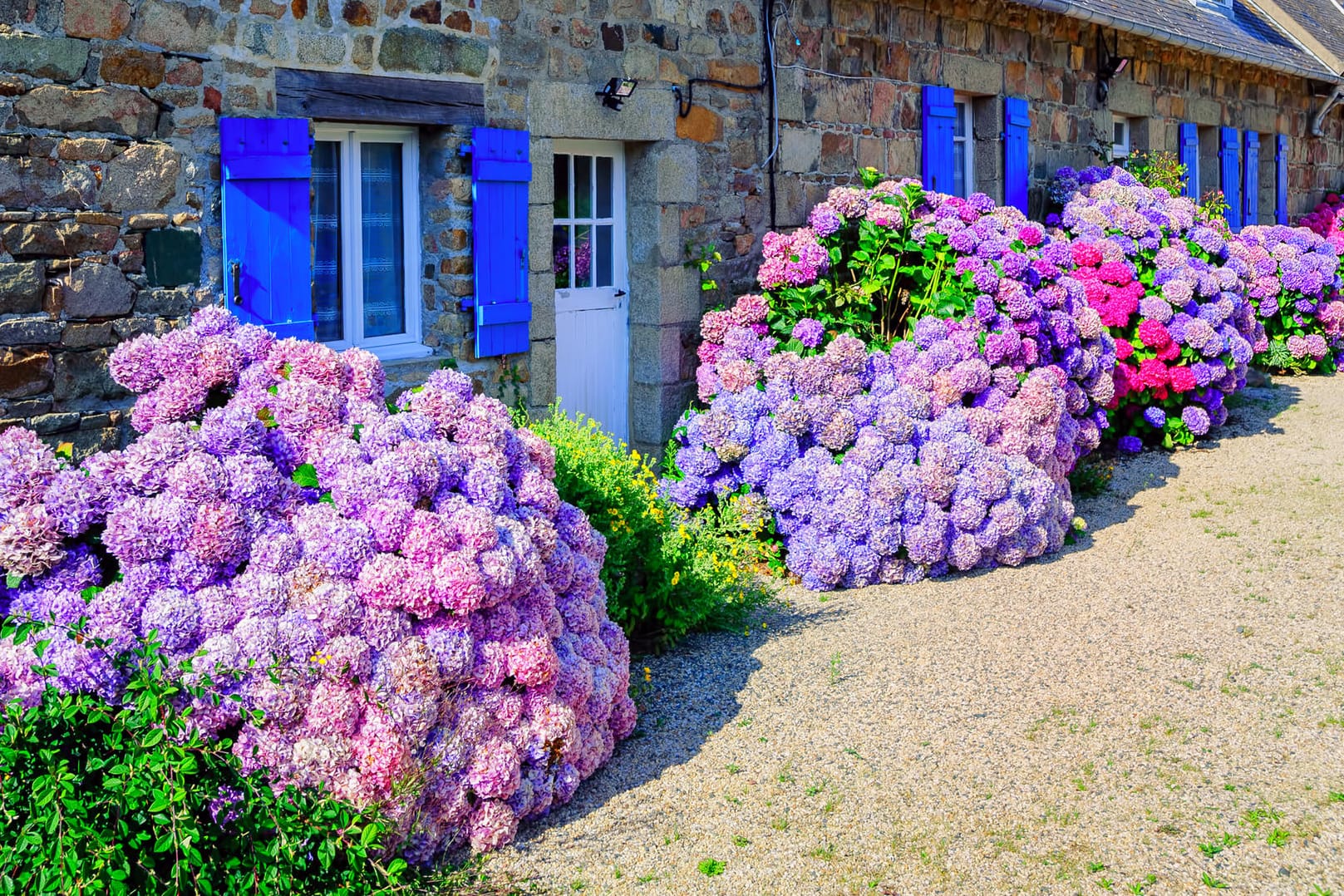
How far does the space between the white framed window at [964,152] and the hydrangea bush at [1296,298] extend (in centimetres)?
270

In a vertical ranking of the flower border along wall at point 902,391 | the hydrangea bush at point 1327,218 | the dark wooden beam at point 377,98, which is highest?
the hydrangea bush at point 1327,218

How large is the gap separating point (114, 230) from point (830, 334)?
3.93 meters

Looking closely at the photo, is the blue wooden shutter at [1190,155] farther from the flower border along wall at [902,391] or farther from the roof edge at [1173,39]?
the flower border along wall at [902,391]

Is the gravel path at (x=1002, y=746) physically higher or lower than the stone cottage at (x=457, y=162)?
lower

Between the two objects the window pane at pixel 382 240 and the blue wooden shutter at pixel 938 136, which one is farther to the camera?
the blue wooden shutter at pixel 938 136

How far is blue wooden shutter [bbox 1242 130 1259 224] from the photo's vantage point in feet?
51.8

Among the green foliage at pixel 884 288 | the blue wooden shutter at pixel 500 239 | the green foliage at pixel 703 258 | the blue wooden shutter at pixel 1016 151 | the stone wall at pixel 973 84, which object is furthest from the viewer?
the blue wooden shutter at pixel 1016 151

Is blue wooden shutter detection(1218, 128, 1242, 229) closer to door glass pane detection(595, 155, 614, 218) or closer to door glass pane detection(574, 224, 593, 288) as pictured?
door glass pane detection(595, 155, 614, 218)

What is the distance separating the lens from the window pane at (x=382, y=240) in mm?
6418

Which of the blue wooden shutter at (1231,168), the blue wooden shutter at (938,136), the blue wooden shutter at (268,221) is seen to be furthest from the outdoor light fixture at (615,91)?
the blue wooden shutter at (1231,168)

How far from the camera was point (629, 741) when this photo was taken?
4.55 meters

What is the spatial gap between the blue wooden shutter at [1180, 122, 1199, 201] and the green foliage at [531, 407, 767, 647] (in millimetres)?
10176

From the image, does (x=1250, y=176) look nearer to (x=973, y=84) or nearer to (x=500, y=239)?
(x=973, y=84)

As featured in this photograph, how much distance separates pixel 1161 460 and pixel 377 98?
20.2 feet
